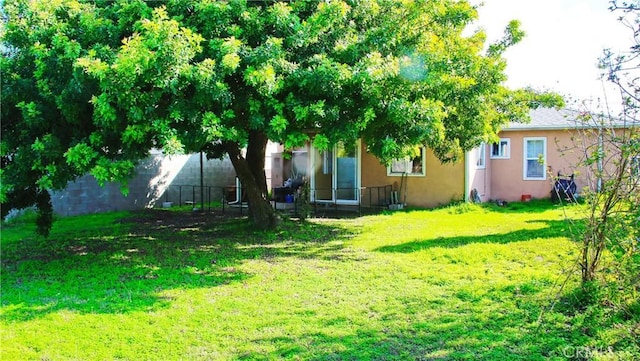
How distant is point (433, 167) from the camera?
1418cm

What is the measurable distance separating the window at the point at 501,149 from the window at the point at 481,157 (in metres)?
0.51

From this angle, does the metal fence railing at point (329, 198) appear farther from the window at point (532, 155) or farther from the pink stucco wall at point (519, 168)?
the window at point (532, 155)

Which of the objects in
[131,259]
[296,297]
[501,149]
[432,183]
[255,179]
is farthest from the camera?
[501,149]

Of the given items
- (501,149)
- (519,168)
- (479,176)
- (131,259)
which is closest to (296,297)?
(131,259)

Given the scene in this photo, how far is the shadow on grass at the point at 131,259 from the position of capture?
17.4 feet

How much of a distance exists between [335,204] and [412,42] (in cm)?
707

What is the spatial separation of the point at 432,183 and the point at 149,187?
869 cm

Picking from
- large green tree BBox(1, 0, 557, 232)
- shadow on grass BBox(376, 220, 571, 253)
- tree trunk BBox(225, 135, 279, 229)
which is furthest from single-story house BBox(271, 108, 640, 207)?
large green tree BBox(1, 0, 557, 232)

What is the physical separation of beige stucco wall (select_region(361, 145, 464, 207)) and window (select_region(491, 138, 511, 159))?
2806 mm

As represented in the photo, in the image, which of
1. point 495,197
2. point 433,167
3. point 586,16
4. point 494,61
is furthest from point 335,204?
point 586,16

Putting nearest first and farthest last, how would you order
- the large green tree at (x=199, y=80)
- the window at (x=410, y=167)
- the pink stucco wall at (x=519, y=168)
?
the large green tree at (x=199, y=80), the window at (x=410, y=167), the pink stucco wall at (x=519, y=168)
